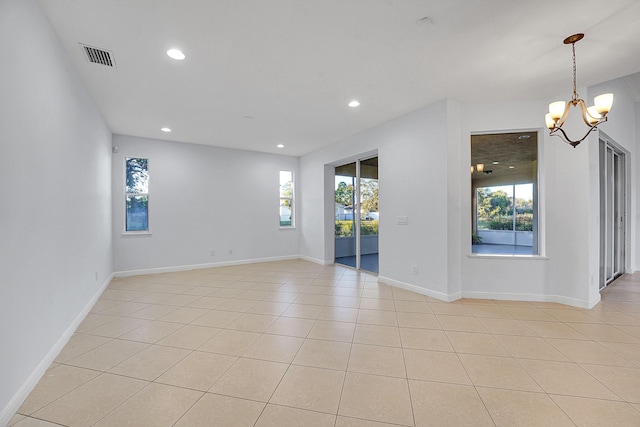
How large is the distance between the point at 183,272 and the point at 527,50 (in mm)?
6481

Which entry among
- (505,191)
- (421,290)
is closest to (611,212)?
→ (505,191)

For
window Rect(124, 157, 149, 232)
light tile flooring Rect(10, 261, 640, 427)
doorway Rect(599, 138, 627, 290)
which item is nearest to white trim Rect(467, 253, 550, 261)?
light tile flooring Rect(10, 261, 640, 427)

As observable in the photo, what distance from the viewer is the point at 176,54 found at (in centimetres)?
272

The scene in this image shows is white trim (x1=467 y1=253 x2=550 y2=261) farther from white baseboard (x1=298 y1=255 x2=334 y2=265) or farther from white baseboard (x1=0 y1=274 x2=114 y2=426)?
white baseboard (x1=0 y1=274 x2=114 y2=426)

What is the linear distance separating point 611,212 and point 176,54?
6.90m

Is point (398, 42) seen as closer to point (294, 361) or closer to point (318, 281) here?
point (294, 361)

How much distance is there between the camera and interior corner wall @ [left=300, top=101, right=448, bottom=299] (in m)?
3.90

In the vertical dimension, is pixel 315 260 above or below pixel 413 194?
below

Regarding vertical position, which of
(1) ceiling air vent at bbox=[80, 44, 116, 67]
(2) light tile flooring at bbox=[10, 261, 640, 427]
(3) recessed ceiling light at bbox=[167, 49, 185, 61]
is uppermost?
(1) ceiling air vent at bbox=[80, 44, 116, 67]

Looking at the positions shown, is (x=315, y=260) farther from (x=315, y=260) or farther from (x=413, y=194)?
(x=413, y=194)

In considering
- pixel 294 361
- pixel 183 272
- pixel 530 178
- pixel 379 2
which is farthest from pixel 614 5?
pixel 183 272

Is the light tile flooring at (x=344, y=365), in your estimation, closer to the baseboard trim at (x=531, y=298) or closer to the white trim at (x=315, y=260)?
the baseboard trim at (x=531, y=298)

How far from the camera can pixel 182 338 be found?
2.74 meters

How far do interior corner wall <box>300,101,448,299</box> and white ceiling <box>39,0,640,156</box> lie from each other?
411 millimetres
